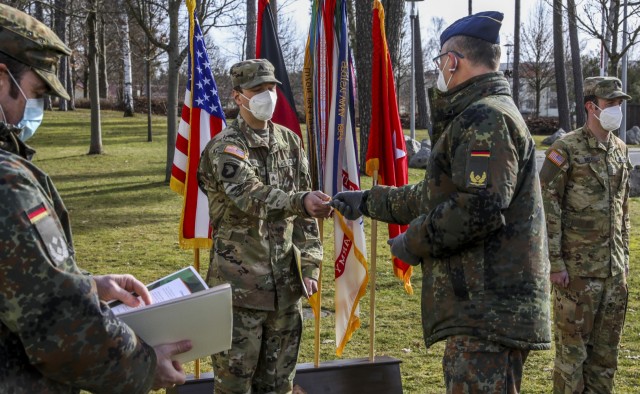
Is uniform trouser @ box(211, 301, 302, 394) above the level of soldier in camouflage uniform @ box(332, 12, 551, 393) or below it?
below

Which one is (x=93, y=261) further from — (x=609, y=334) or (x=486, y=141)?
(x=486, y=141)

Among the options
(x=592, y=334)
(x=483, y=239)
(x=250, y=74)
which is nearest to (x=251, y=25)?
Result: (x=250, y=74)

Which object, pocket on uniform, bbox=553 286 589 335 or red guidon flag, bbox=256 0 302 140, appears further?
red guidon flag, bbox=256 0 302 140

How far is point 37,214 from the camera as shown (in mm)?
1961

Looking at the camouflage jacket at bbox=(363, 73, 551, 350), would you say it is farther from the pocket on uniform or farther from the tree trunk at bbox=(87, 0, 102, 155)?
the tree trunk at bbox=(87, 0, 102, 155)

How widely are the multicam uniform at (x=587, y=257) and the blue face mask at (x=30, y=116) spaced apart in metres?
3.69

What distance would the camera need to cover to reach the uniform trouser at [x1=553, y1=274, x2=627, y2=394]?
507cm

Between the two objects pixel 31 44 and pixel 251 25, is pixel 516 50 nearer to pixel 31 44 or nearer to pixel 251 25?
pixel 251 25

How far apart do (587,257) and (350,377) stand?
5.93ft

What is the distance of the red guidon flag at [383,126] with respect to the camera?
5.62 m

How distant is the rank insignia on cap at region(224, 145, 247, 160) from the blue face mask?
76.8 inches

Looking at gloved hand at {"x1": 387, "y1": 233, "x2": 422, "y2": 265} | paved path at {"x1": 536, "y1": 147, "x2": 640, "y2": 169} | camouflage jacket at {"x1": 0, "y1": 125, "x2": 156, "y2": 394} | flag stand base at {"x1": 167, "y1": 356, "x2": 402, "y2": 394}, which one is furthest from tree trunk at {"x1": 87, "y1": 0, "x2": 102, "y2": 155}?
camouflage jacket at {"x1": 0, "y1": 125, "x2": 156, "y2": 394}

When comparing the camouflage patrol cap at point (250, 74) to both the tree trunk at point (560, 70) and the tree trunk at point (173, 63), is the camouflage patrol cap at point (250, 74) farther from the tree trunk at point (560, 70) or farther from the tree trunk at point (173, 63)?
the tree trunk at point (560, 70)

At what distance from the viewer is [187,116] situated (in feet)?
18.5
